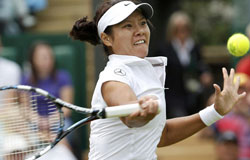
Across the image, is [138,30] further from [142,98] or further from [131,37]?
[142,98]

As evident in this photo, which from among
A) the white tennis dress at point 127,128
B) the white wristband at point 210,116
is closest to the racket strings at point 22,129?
the white tennis dress at point 127,128

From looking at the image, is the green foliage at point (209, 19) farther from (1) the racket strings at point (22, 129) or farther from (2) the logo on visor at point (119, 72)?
(2) the logo on visor at point (119, 72)

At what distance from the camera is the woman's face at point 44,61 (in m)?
7.47

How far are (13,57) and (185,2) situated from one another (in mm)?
3447

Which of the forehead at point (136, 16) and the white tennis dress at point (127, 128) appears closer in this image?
the white tennis dress at point (127, 128)

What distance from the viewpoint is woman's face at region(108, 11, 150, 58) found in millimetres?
3709

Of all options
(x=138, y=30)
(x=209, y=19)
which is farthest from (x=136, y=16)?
(x=209, y=19)

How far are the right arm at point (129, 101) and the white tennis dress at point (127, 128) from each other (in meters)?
0.10

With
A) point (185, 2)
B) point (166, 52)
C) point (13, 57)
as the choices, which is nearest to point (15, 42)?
point (13, 57)

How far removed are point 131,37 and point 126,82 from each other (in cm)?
36

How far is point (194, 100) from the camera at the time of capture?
8.20 meters

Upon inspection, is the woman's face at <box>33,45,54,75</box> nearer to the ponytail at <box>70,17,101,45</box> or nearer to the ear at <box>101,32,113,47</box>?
the ponytail at <box>70,17,101,45</box>

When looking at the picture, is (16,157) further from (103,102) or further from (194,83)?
(194,83)

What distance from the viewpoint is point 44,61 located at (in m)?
7.48
